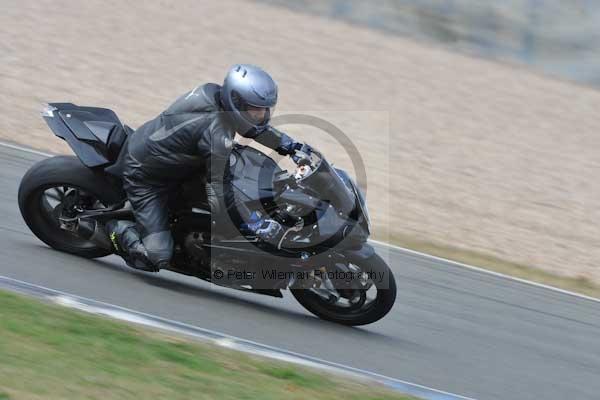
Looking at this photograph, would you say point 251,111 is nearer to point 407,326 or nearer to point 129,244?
point 129,244

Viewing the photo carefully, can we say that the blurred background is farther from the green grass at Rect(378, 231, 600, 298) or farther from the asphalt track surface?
the asphalt track surface

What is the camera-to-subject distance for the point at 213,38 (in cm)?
1591

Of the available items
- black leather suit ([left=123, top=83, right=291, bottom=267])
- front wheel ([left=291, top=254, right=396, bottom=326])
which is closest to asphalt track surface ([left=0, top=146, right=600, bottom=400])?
front wheel ([left=291, top=254, right=396, bottom=326])

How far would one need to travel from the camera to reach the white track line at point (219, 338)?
5.97 meters

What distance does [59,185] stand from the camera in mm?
6965

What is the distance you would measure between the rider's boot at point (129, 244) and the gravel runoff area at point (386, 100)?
12.2ft

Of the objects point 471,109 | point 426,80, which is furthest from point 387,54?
point 471,109

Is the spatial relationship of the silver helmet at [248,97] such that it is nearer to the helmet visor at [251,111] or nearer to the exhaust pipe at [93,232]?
the helmet visor at [251,111]

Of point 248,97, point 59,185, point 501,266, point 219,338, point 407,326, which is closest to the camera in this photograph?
point 219,338

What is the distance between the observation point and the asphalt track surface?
20.9 ft

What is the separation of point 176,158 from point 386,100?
8.41 meters

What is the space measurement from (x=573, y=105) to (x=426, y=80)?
8.01 ft

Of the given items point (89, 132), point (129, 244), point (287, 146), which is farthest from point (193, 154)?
point (89, 132)

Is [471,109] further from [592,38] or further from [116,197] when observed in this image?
[116,197]
